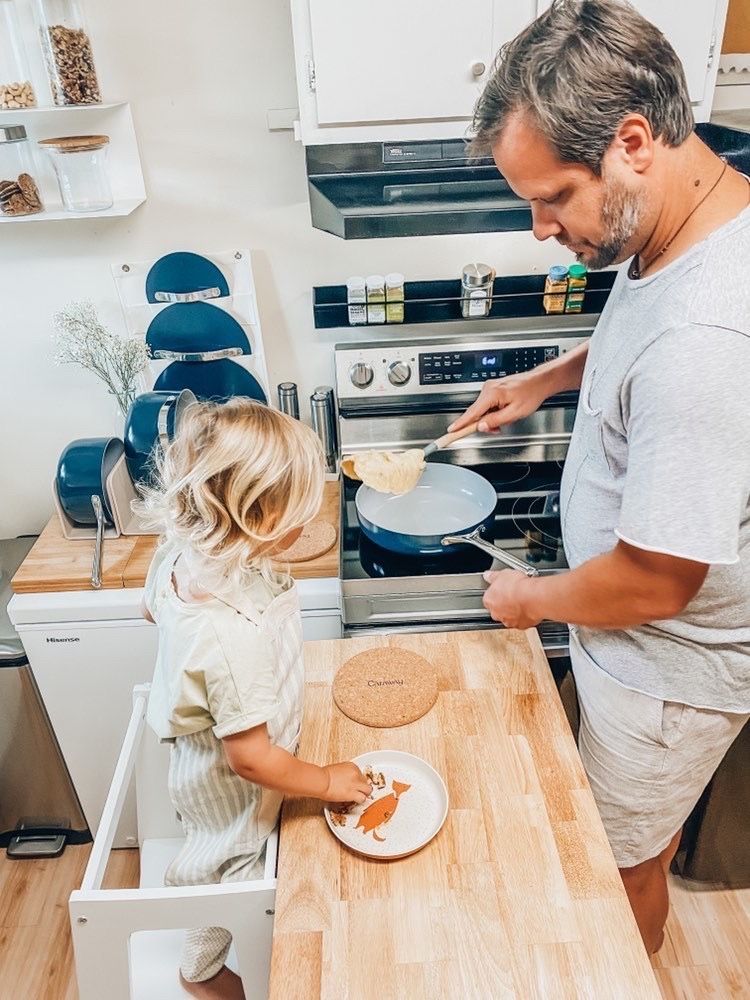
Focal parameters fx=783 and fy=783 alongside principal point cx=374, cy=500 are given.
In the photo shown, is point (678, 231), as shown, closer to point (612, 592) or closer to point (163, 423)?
point (612, 592)

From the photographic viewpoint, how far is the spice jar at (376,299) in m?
1.85

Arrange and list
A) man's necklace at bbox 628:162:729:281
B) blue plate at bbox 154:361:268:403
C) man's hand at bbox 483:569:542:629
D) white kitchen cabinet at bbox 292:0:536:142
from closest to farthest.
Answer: man's necklace at bbox 628:162:729:281 → man's hand at bbox 483:569:542:629 → white kitchen cabinet at bbox 292:0:536:142 → blue plate at bbox 154:361:268:403

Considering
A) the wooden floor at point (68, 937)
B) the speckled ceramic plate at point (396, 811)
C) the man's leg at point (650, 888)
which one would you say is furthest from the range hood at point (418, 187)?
the wooden floor at point (68, 937)

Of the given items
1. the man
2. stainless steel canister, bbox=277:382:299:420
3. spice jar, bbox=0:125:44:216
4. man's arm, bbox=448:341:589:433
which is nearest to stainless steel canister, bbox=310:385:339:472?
stainless steel canister, bbox=277:382:299:420

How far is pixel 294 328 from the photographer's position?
2.01m

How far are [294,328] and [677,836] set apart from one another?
4.70 feet

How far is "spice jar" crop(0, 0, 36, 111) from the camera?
5.24ft

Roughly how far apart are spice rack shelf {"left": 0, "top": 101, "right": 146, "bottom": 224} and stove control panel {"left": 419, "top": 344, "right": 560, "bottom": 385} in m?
0.77

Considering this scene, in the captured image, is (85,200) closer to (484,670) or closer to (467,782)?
(484,670)

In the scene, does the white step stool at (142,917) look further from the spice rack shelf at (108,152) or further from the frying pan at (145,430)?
the spice rack shelf at (108,152)

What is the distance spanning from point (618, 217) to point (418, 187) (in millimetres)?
604

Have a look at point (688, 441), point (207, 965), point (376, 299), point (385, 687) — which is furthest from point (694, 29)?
point (207, 965)

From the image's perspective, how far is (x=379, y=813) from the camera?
1094 mm

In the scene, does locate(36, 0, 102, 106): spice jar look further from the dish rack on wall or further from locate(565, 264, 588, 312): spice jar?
locate(565, 264, 588, 312): spice jar
